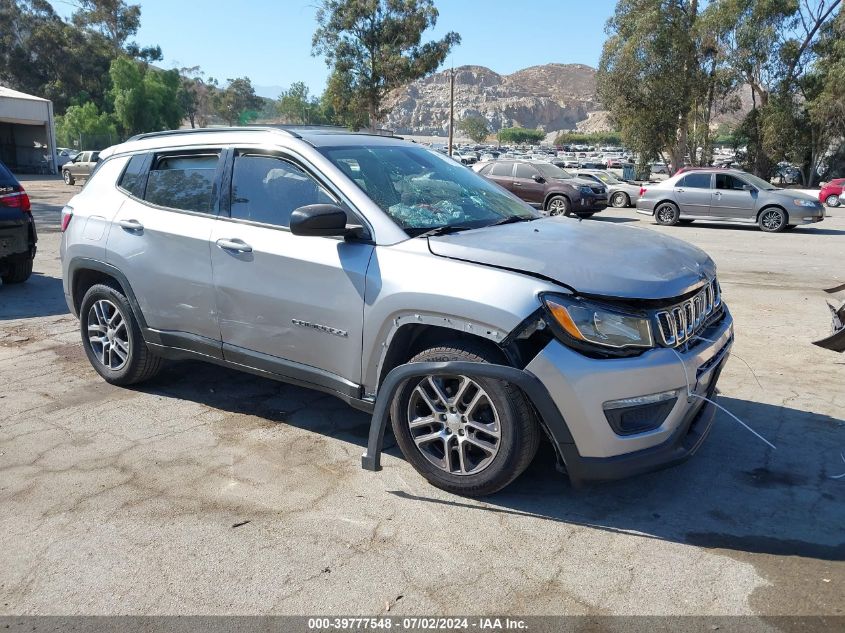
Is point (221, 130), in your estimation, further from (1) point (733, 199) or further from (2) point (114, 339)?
(1) point (733, 199)

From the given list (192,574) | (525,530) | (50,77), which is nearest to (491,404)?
(525,530)

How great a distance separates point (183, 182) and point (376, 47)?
120ft

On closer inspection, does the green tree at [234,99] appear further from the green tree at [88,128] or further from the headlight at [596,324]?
the headlight at [596,324]

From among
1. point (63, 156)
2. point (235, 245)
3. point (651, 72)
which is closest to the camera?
point (235, 245)

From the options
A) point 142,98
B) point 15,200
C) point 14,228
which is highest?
point 142,98

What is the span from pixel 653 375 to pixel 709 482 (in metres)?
0.99

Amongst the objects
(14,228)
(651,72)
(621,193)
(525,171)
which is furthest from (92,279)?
(651,72)

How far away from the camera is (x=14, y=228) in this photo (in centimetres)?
877

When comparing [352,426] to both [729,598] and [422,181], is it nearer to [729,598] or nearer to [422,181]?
[422,181]

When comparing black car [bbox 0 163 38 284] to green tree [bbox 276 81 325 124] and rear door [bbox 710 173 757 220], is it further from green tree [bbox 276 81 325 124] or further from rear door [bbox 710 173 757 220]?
green tree [bbox 276 81 325 124]

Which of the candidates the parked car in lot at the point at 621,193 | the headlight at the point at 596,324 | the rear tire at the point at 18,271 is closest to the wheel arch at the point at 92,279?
the headlight at the point at 596,324

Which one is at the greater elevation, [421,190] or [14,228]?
[421,190]

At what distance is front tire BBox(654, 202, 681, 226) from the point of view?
64.3 feet

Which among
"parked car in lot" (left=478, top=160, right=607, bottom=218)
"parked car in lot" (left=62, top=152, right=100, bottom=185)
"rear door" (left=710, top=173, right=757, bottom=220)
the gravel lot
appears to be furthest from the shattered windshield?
"parked car in lot" (left=62, top=152, right=100, bottom=185)
